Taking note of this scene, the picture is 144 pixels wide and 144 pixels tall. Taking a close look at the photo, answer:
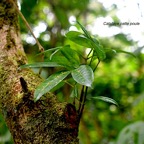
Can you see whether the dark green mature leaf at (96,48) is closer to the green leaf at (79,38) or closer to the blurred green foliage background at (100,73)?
the green leaf at (79,38)

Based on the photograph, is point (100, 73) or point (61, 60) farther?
point (100, 73)

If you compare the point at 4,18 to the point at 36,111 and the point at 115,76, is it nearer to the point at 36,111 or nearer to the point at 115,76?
the point at 36,111

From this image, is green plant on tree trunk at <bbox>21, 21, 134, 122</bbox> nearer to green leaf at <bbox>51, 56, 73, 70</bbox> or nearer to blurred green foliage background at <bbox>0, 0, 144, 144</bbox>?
green leaf at <bbox>51, 56, 73, 70</bbox>

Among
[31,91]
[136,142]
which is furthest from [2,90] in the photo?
[136,142]

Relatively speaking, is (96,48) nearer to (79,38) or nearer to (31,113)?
(79,38)

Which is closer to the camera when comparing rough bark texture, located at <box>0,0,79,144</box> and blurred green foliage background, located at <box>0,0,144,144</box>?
rough bark texture, located at <box>0,0,79,144</box>

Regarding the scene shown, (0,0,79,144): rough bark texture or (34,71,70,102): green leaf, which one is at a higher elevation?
(34,71,70,102): green leaf

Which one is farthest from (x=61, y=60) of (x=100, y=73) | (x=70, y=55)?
(x=100, y=73)

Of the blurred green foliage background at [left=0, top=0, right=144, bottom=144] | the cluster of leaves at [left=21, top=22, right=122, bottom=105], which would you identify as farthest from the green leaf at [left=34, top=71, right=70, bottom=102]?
the blurred green foliage background at [left=0, top=0, right=144, bottom=144]
